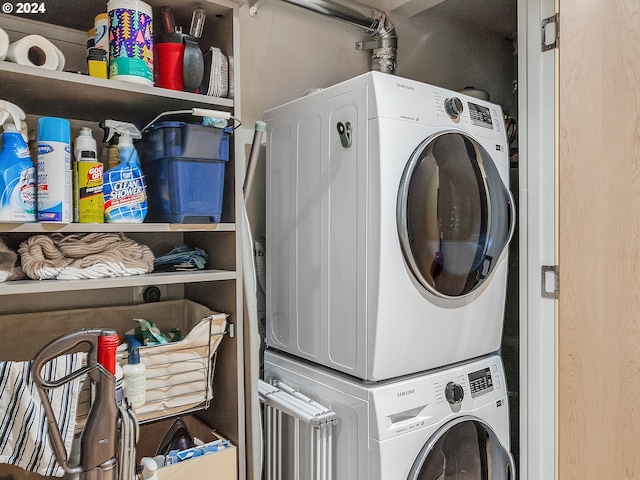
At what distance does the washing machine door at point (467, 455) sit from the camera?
1.60 meters

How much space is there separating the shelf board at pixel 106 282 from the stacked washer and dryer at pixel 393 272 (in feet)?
1.14

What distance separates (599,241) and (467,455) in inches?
33.8

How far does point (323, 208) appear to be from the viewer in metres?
1.62

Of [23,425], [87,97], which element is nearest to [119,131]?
[87,97]

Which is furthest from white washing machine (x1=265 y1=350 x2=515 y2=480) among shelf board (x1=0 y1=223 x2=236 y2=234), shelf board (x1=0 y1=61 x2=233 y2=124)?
shelf board (x1=0 y1=61 x2=233 y2=124)

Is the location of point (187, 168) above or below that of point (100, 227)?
above

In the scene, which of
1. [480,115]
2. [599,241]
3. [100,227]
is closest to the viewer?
[100,227]

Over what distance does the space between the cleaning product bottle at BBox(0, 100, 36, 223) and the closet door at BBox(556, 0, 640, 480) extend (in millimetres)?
1579

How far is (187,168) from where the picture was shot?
4.73ft

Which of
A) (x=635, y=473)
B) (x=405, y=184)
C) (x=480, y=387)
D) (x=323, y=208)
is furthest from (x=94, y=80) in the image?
A: (x=635, y=473)

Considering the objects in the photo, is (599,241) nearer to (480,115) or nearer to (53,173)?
(480,115)

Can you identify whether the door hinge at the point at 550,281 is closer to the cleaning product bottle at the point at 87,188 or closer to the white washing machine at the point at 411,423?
the white washing machine at the point at 411,423

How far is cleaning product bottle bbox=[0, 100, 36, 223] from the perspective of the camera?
1182mm

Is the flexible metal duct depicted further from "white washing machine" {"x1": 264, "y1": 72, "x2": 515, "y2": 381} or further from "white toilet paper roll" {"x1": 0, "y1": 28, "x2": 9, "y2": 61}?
"white toilet paper roll" {"x1": 0, "y1": 28, "x2": 9, "y2": 61}
